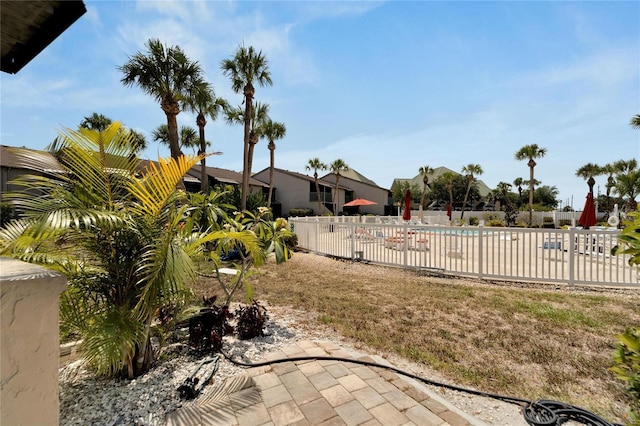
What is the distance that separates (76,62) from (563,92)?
11913 millimetres

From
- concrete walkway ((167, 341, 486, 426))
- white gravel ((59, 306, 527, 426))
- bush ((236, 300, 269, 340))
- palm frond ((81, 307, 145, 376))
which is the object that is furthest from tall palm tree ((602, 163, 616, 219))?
palm frond ((81, 307, 145, 376))

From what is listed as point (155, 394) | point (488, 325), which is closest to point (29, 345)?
point (155, 394)

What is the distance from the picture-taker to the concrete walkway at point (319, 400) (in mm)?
2148

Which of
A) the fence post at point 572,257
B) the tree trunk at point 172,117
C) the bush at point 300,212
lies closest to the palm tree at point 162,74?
the tree trunk at point 172,117

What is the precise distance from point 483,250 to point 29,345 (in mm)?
8764

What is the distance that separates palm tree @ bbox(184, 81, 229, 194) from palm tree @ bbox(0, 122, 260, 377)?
10.2 m

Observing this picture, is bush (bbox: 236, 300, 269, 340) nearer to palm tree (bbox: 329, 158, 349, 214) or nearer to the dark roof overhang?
the dark roof overhang

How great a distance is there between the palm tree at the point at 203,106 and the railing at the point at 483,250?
7352mm

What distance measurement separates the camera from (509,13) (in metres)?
5.46

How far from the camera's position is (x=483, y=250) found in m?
7.66

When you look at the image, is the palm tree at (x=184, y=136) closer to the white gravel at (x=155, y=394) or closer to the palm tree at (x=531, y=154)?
the white gravel at (x=155, y=394)

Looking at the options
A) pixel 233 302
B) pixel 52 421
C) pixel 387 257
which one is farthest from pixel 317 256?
pixel 52 421

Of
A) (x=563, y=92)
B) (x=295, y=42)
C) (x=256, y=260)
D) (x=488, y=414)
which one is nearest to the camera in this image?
(x=488, y=414)

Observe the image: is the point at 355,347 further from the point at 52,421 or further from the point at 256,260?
the point at 52,421
